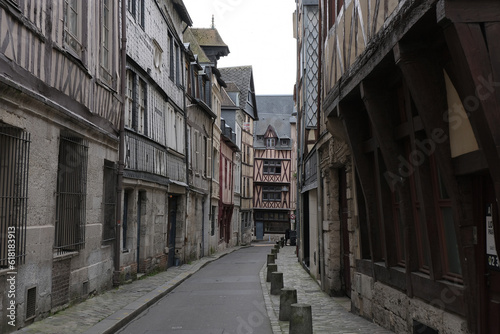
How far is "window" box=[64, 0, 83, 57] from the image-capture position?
→ 894 cm

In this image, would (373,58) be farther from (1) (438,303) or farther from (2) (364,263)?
(2) (364,263)

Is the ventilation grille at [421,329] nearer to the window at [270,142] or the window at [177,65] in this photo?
the window at [177,65]

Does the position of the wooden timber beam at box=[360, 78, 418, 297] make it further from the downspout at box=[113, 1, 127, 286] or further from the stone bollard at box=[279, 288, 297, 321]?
the downspout at box=[113, 1, 127, 286]

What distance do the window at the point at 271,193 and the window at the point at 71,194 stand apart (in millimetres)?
39480

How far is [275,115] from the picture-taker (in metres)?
55.4

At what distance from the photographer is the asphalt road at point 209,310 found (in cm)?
793

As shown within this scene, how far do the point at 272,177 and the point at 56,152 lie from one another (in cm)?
4154

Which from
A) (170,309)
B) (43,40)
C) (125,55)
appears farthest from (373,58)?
(125,55)

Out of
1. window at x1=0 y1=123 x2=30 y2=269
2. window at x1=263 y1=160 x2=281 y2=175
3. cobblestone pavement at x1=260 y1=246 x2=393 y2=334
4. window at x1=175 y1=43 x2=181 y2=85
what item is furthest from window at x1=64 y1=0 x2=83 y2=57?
window at x1=263 y1=160 x2=281 y2=175

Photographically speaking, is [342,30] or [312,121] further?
[312,121]

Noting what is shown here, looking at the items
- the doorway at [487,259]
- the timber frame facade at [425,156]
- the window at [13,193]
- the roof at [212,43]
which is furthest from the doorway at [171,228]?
the doorway at [487,259]

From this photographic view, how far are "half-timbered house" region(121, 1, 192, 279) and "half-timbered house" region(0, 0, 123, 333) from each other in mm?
1464

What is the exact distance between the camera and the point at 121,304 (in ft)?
31.6

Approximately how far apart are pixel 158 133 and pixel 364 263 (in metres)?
8.80
